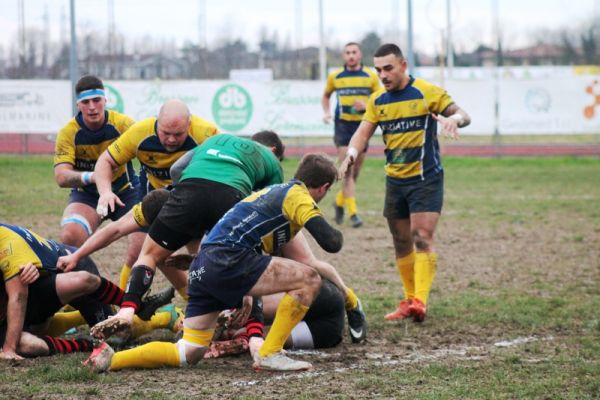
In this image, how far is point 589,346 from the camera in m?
6.74

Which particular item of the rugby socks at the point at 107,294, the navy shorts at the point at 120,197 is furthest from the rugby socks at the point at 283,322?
the navy shorts at the point at 120,197

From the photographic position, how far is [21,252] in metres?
6.45

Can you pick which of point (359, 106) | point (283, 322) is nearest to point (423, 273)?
point (283, 322)

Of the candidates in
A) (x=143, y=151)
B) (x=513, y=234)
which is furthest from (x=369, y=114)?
(x=513, y=234)

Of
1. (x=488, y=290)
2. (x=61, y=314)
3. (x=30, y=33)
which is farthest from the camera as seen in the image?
(x=30, y=33)

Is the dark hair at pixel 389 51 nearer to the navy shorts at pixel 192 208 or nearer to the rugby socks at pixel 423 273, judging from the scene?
the rugby socks at pixel 423 273

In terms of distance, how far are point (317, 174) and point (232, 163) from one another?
25.9 inches

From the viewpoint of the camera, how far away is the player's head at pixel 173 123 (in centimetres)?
712

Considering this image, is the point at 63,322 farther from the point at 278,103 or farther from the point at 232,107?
the point at 278,103

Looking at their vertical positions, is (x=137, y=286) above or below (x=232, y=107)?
below

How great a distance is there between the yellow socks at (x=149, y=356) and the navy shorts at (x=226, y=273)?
17.1 inches

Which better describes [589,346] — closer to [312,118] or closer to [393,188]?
[393,188]

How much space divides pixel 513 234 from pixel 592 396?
289 inches

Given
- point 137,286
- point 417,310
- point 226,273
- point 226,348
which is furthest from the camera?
point 417,310
